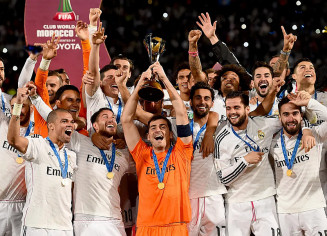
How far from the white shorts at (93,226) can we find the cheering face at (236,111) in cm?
144

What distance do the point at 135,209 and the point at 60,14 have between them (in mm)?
2908

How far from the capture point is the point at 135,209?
218 inches

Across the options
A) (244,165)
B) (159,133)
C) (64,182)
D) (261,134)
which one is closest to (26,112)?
(64,182)

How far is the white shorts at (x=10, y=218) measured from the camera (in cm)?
521

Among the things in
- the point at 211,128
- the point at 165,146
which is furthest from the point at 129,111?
the point at 211,128

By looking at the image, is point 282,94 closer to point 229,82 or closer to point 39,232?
point 229,82

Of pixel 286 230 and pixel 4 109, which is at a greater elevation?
pixel 4 109

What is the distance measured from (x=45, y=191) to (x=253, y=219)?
1.88 meters

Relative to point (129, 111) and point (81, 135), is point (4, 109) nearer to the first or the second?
point (81, 135)

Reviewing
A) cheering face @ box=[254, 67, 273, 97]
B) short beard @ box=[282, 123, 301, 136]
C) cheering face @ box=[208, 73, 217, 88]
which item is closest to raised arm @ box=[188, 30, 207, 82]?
cheering face @ box=[208, 73, 217, 88]

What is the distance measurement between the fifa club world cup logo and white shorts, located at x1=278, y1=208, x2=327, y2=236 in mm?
3729

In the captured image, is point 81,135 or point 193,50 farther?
point 193,50

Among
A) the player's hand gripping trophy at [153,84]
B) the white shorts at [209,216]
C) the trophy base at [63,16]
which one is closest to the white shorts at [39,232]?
the white shorts at [209,216]

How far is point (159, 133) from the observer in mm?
4883
